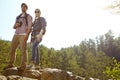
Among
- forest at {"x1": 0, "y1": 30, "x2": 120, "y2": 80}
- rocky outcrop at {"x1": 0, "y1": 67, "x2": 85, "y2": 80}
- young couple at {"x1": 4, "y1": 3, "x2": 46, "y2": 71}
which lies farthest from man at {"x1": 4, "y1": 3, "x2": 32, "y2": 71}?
forest at {"x1": 0, "y1": 30, "x2": 120, "y2": 80}

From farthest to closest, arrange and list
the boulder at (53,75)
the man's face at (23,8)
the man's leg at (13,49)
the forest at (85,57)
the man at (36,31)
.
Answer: the forest at (85,57), the man at (36,31), the man's leg at (13,49), the man's face at (23,8), the boulder at (53,75)

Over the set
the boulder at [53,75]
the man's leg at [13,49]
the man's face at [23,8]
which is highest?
the man's face at [23,8]

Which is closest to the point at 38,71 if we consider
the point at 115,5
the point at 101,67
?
the point at 115,5

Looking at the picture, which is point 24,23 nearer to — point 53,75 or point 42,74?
point 42,74

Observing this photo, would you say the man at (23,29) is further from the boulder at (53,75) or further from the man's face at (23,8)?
the boulder at (53,75)

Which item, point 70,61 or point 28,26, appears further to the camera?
point 70,61

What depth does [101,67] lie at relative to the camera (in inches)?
2419

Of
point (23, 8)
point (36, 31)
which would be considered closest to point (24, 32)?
point (23, 8)

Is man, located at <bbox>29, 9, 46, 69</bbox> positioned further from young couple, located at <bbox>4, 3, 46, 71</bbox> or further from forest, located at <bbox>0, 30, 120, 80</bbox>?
forest, located at <bbox>0, 30, 120, 80</bbox>

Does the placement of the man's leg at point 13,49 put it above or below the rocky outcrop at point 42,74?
above

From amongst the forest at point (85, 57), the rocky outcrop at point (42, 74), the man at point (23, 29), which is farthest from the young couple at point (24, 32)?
the forest at point (85, 57)

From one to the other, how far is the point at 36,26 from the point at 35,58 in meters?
1.16

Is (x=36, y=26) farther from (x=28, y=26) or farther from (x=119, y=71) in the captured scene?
(x=119, y=71)

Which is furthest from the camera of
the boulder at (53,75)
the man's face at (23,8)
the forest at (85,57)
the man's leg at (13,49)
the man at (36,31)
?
the forest at (85,57)
